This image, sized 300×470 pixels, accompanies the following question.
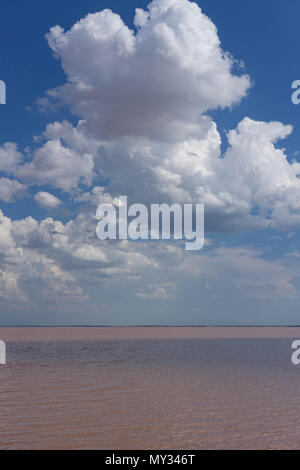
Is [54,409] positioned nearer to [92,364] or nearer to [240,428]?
[240,428]

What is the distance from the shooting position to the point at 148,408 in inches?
837

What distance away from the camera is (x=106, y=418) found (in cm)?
1928

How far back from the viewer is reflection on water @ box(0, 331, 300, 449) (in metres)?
16.3

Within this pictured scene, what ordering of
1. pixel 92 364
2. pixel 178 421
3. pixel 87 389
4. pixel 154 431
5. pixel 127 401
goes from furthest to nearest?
pixel 92 364
pixel 87 389
pixel 127 401
pixel 178 421
pixel 154 431

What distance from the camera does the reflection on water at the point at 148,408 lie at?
53.6ft

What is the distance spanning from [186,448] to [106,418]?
503cm

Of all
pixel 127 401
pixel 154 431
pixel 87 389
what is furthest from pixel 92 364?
pixel 154 431

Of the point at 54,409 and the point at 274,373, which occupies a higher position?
the point at 274,373

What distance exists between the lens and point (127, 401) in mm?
22766

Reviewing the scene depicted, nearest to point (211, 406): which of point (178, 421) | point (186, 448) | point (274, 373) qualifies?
point (178, 421)
